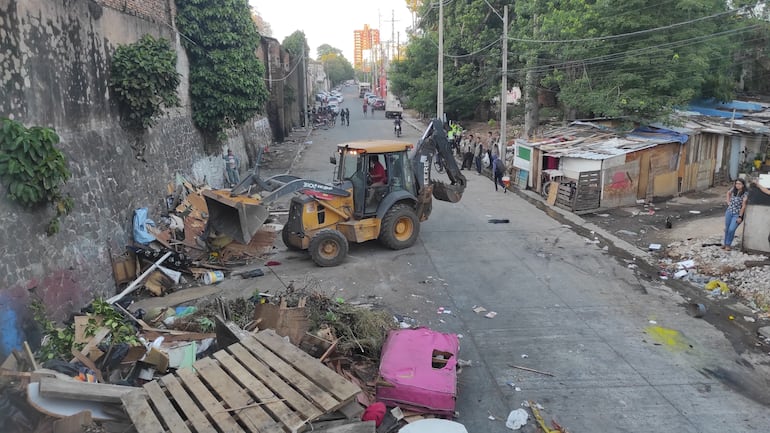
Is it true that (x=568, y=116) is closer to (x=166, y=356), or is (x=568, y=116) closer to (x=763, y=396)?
(x=763, y=396)

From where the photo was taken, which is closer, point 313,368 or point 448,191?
point 313,368

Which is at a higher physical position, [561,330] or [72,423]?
[72,423]

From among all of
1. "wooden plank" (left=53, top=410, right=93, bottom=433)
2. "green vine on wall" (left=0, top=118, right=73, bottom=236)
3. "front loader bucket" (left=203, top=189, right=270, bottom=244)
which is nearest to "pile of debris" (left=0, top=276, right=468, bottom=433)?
"wooden plank" (left=53, top=410, right=93, bottom=433)

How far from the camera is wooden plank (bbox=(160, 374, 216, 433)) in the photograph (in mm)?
4258

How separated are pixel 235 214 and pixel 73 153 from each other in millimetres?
2835

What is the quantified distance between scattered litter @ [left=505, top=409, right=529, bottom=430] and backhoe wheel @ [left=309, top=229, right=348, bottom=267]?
5515mm

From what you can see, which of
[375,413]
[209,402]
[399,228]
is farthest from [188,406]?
[399,228]

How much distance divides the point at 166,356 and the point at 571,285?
680 centimetres

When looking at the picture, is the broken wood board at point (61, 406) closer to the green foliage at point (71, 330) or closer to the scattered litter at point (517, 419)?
the green foliage at point (71, 330)

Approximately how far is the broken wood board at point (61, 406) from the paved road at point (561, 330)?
3472mm

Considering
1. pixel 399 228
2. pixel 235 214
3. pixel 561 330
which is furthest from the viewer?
pixel 399 228

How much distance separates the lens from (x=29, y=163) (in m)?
6.83

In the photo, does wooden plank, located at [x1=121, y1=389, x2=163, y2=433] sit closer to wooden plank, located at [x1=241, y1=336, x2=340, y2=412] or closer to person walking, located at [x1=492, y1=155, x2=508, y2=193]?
wooden plank, located at [x1=241, y1=336, x2=340, y2=412]

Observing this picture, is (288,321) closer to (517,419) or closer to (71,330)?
(71,330)
